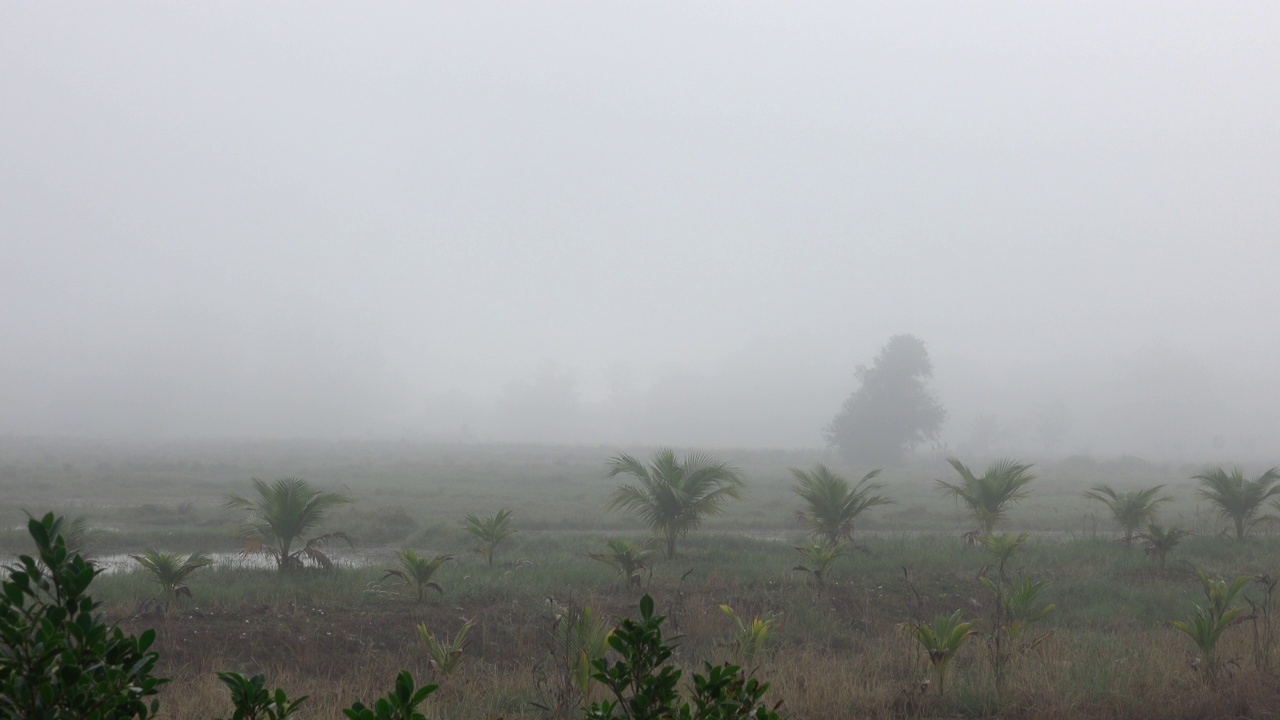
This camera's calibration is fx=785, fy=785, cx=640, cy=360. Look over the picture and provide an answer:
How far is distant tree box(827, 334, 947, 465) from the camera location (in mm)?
50094

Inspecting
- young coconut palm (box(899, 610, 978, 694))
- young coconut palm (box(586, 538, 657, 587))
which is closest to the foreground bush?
young coconut palm (box(899, 610, 978, 694))

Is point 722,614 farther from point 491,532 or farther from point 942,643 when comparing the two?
point 491,532

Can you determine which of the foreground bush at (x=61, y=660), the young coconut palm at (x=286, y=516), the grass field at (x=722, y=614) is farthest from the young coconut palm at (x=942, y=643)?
the young coconut palm at (x=286, y=516)

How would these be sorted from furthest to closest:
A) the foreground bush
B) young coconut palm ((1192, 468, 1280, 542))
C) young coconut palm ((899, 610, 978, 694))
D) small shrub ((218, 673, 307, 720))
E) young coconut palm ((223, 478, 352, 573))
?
young coconut palm ((1192, 468, 1280, 542)), young coconut palm ((223, 478, 352, 573)), young coconut palm ((899, 610, 978, 694)), small shrub ((218, 673, 307, 720)), the foreground bush

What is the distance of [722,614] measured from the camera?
382 inches

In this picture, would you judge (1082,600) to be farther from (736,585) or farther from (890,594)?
(736,585)

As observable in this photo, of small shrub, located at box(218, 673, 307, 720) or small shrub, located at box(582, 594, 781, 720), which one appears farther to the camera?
small shrub, located at box(582, 594, 781, 720)

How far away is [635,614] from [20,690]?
335 inches

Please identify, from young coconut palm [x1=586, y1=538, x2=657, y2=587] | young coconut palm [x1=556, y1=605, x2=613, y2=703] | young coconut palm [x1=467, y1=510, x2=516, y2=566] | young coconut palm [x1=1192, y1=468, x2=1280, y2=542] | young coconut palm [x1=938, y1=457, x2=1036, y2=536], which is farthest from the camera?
young coconut palm [x1=1192, y1=468, x2=1280, y2=542]

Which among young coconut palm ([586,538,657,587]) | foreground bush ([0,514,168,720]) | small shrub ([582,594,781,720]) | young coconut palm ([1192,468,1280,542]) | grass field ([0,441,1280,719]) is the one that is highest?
foreground bush ([0,514,168,720])

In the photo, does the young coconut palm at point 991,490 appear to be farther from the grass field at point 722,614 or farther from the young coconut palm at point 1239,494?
the young coconut palm at point 1239,494

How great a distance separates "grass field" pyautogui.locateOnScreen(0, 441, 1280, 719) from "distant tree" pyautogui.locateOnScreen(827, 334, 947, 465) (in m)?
26.9

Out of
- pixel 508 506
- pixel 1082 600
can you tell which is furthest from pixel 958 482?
pixel 1082 600

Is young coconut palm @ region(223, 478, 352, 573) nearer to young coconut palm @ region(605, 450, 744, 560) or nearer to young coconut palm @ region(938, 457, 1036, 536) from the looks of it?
young coconut palm @ region(605, 450, 744, 560)
